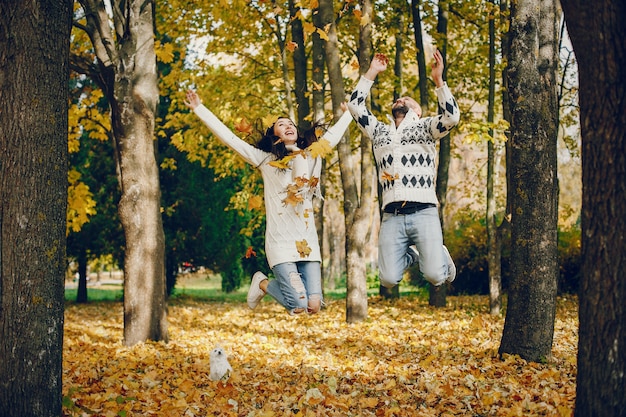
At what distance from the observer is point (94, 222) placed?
1964 centimetres

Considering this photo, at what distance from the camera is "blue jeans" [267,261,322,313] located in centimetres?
599

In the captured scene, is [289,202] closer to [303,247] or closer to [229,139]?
[303,247]

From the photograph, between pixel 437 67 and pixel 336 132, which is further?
pixel 336 132

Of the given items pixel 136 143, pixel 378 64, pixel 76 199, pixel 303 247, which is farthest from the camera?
pixel 76 199

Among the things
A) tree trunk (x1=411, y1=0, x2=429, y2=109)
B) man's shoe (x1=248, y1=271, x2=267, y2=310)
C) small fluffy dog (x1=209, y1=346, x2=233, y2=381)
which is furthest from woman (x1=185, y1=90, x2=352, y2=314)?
tree trunk (x1=411, y1=0, x2=429, y2=109)

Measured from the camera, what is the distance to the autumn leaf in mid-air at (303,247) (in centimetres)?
592

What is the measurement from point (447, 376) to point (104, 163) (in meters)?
15.6

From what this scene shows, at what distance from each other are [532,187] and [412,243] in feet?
6.24

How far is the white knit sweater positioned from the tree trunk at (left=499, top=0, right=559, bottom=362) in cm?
249

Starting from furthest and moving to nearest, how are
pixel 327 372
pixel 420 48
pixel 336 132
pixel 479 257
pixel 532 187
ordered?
pixel 479 257 → pixel 420 48 → pixel 327 372 → pixel 532 187 → pixel 336 132

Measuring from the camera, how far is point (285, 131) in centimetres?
611

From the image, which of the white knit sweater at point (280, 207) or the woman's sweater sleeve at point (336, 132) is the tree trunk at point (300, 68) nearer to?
the woman's sweater sleeve at point (336, 132)

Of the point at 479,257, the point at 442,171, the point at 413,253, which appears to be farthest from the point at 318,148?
the point at 479,257

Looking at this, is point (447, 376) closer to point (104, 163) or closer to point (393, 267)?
point (393, 267)
